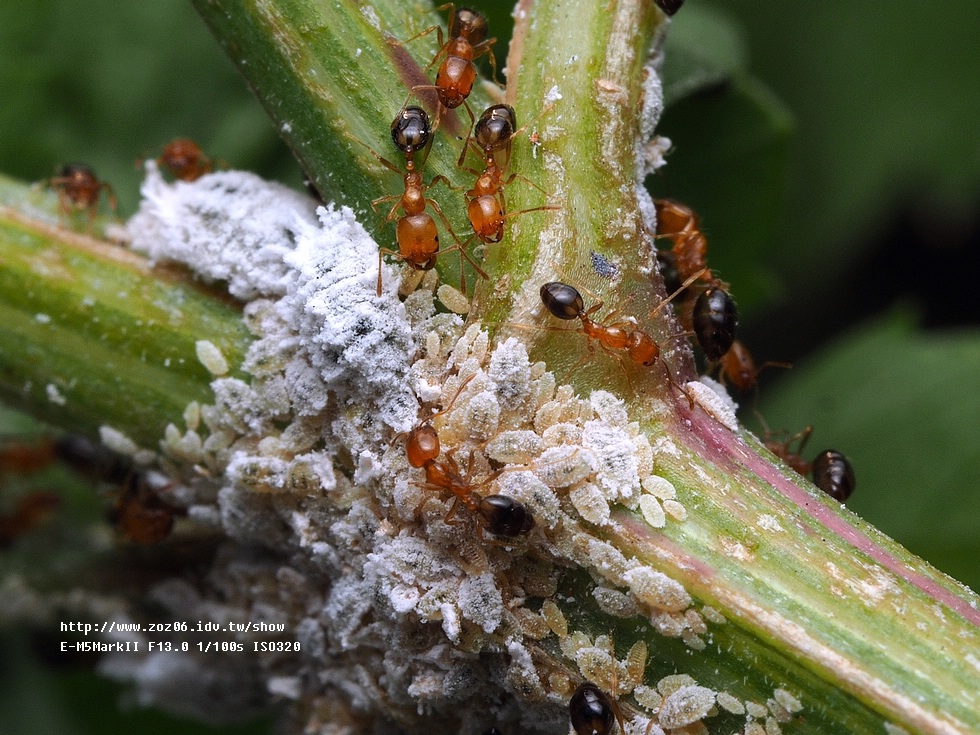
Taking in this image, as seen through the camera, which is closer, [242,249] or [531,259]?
A: [531,259]

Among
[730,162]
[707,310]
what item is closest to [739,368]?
[707,310]

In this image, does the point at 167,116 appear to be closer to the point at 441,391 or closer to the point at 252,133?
the point at 252,133

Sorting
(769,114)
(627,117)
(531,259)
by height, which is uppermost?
(769,114)

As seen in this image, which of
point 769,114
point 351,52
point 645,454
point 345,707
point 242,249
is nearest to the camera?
point 645,454

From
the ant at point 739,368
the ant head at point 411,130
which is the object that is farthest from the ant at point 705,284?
the ant head at point 411,130

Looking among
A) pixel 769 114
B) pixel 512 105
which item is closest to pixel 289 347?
pixel 512 105

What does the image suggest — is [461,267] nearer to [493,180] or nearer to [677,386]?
[493,180]

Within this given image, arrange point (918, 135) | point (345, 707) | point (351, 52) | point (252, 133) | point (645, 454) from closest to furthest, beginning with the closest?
point (645, 454) < point (351, 52) < point (345, 707) < point (252, 133) < point (918, 135)
